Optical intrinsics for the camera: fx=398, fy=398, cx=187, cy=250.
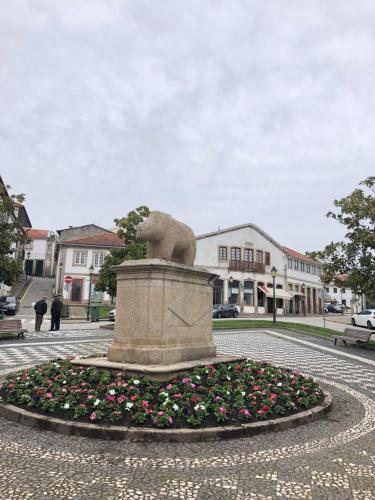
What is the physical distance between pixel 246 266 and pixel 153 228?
38189mm

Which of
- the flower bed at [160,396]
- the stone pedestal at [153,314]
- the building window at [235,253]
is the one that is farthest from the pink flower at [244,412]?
the building window at [235,253]

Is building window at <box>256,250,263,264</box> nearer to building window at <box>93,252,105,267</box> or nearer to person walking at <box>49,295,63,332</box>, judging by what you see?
building window at <box>93,252,105,267</box>

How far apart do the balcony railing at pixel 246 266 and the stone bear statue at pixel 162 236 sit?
119 feet

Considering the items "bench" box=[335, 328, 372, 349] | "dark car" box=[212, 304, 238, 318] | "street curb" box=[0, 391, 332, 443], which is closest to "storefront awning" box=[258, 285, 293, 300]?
"dark car" box=[212, 304, 238, 318]

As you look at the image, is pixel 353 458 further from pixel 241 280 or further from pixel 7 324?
pixel 241 280

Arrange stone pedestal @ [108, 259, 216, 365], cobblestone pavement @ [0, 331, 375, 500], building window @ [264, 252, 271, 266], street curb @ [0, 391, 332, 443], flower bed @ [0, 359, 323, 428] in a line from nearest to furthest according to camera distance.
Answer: cobblestone pavement @ [0, 331, 375, 500]
street curb @ [0, 391, 332, 443]
flower bed @ [0, 359, 323, 428]
stone pedestal @ [108, 259, 216, 365]
building window @ [264, 252, 271, 266]

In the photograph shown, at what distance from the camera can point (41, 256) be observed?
228ft

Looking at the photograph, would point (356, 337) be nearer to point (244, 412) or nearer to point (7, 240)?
Result: point (244, 412)

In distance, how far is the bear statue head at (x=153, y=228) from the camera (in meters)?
7.25

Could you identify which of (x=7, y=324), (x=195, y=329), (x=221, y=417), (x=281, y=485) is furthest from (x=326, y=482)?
(x=7, y=324)

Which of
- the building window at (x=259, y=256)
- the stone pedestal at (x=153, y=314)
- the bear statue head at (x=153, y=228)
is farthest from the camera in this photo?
the building window at (x=259, y=256)

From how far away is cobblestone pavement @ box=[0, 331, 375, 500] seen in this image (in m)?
3.33

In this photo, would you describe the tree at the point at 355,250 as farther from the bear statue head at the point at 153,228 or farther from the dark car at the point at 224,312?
the dark car at the point at 224,312

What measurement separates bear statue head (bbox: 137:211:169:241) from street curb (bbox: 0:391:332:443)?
135 inches
